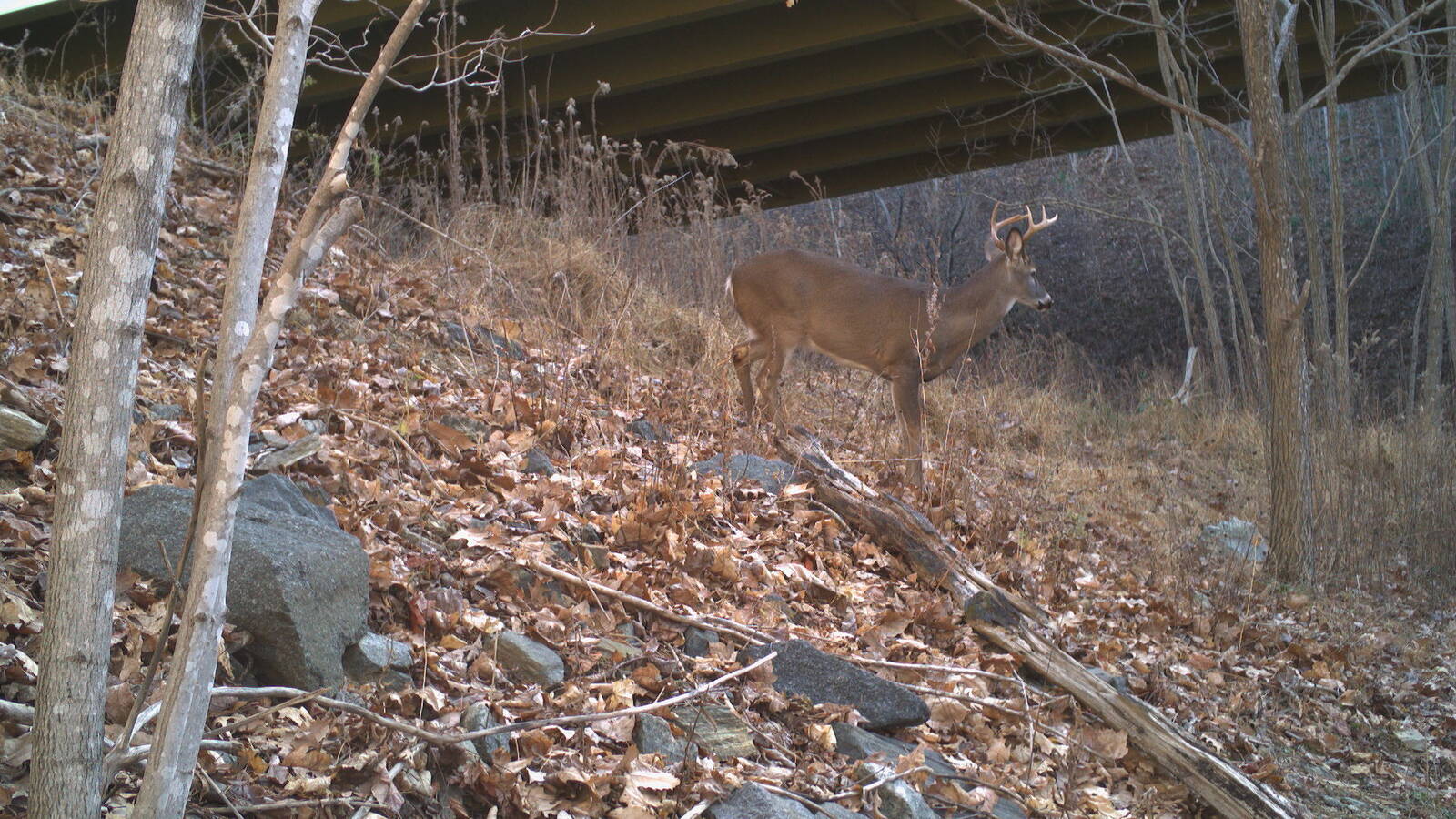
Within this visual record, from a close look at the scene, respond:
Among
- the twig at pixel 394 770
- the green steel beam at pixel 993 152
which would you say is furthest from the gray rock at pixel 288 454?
the green steel beam at pixel 993 152

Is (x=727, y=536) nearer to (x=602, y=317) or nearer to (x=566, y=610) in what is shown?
(x=566, y=610)

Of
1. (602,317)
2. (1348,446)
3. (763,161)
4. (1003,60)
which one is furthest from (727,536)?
(763,161)

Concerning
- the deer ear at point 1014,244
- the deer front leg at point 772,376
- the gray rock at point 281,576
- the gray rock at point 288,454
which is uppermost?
the deer ear at point 1014,244

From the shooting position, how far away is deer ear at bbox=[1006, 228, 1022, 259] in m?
8.92

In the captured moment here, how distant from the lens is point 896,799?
12.0 feet

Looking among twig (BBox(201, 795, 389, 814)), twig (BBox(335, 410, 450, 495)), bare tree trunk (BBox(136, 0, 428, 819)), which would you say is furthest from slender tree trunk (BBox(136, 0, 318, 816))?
twig (BBox(335, 410, 450, 495))

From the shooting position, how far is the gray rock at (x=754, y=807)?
129 inches

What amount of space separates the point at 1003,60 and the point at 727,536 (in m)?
10.2

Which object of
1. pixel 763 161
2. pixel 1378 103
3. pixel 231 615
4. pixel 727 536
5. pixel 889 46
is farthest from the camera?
pixel 1378 103

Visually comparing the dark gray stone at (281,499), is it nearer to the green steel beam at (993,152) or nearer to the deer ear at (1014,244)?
the deer ear at (1014,244)

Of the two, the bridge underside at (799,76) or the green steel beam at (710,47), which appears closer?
the bridge underside at (799,76)

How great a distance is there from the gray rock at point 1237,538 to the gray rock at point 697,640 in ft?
16.0

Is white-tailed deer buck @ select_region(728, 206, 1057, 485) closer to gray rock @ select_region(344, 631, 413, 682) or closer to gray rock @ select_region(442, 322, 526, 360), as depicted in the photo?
gray rock @ select_region(442, 322, 526, 360)

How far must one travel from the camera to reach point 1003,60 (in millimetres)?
14117
